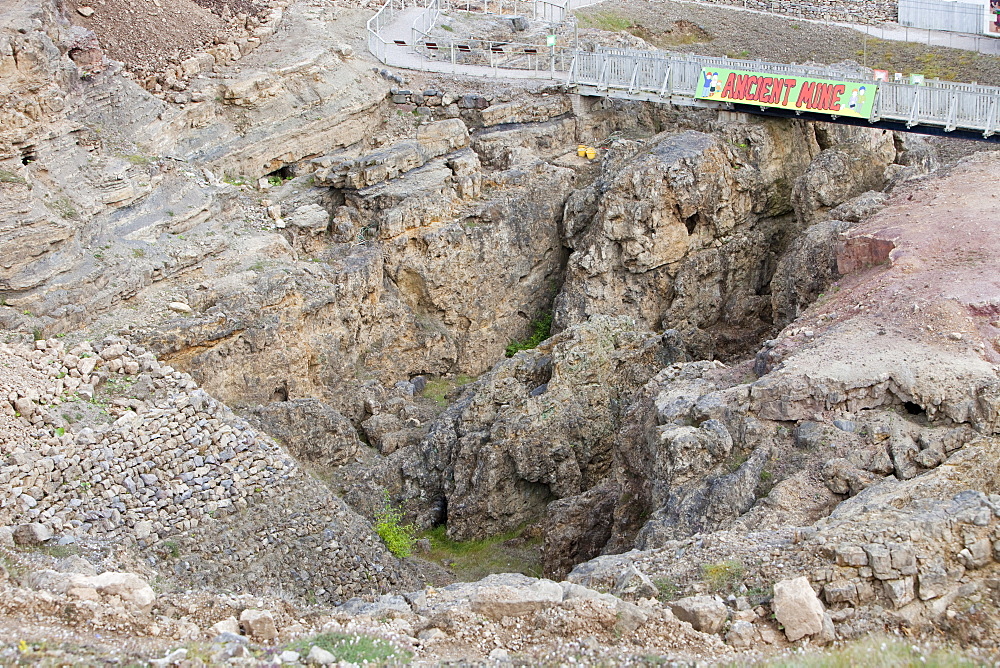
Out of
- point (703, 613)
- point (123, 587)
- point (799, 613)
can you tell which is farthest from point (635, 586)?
point (123, 587)

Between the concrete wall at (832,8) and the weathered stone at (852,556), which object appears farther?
the concrete wall at (832,8)

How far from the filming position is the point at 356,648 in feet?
48.3

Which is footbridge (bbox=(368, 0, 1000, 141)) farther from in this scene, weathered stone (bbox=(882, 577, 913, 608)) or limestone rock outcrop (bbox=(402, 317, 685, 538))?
weathered stone (bbox=(882, 577, 913, 608))

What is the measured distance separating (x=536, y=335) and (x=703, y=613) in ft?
67.5

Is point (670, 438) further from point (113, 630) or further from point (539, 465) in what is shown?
point (113, 630)

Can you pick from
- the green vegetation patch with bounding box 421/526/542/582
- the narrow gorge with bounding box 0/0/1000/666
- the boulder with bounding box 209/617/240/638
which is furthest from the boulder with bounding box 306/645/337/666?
the green vegetation patch with bounding box 421/526/542/582

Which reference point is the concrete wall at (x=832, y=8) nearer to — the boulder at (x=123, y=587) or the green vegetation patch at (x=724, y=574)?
the green vegetation patch at (x=724, y=574)

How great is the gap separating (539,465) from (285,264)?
8.57 m

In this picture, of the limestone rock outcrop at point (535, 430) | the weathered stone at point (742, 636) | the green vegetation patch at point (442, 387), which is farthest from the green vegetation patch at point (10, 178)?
the weathered stone at point (742, 636)

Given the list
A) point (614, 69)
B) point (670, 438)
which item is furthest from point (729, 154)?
A: point (670, 438)

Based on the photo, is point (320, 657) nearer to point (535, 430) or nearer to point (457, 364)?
point (535, 430)

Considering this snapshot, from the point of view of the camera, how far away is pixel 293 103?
34.0 m

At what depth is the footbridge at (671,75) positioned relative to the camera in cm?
3183

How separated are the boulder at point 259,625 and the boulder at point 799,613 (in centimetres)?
653
